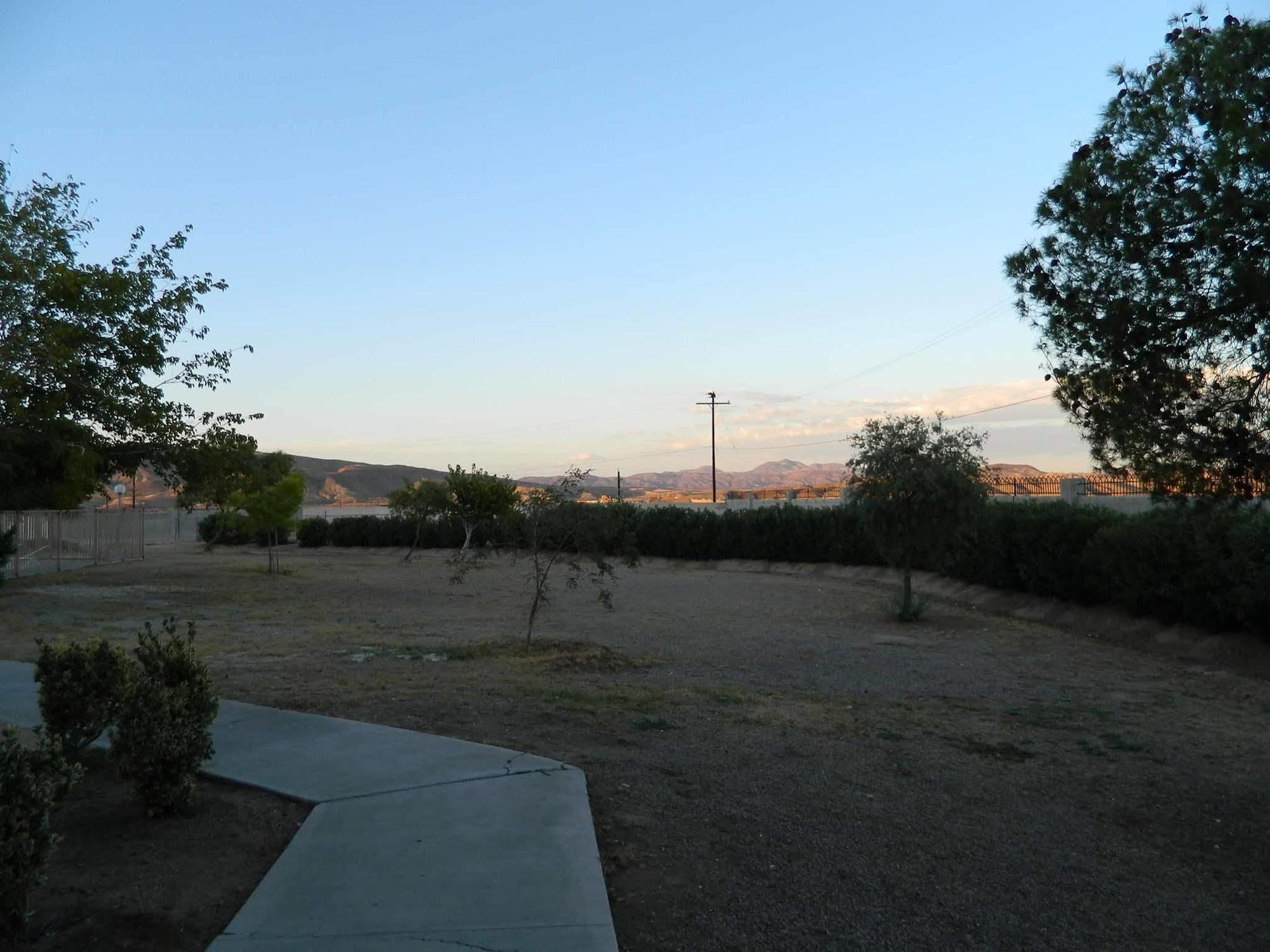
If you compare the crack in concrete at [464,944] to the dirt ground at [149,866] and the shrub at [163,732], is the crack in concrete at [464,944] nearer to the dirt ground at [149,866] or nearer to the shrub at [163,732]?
the dirt ground at [149,866]

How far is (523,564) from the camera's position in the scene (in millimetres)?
43750

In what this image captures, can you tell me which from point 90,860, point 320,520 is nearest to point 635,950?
point 90,860

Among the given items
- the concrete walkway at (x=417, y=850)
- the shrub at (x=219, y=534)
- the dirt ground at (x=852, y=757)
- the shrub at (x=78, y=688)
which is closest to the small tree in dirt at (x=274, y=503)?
the shrub at (x=219, y=534)

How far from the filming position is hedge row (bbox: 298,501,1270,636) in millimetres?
15969

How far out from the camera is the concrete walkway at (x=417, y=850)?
182 inches

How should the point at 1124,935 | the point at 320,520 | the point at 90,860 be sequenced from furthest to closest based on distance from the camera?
1. the point at 320,520
2. the point at 90,860
3. the point at 1124,935

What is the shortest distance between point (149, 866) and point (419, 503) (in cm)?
4816

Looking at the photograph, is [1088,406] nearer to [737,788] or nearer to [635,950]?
[737,788]

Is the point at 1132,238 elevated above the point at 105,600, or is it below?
above

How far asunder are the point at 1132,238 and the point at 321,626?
50.9 feet

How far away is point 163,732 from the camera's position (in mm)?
6121

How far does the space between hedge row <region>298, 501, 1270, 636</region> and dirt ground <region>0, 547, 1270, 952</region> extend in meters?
1.18

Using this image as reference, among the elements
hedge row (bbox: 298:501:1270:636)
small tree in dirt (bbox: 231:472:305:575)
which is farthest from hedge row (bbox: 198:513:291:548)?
hedge row (bbox: 298:501:1270:636)

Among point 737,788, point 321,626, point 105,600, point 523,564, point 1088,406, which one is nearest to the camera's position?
point 737,788
